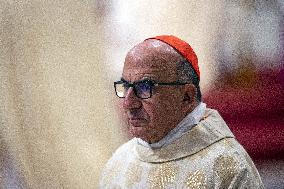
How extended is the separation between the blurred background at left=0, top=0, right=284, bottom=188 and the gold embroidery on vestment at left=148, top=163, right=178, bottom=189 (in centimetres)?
104

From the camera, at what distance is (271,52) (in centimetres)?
325

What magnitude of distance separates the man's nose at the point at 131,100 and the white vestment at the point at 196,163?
21cm

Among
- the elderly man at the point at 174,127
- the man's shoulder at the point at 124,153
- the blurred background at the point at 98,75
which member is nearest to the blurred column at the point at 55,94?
the blurred background at the point at 98,75

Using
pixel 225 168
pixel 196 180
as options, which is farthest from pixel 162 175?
pixel 225 168

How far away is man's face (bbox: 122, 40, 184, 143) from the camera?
1818mm

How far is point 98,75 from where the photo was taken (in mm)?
3137

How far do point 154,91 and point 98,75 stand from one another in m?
1.34

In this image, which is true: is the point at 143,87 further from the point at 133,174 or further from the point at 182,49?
the point at 133,174

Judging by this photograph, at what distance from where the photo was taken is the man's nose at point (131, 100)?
182 cm

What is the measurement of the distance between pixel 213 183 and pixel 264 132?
5.05 feet

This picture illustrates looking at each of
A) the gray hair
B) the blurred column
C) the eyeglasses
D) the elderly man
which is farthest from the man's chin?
the blurred column

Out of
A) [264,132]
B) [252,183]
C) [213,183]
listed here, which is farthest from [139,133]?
[264,132]

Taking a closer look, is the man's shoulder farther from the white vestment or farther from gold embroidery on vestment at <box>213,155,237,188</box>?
gold embroidery on vestment at <box>213,155,237,188</box>

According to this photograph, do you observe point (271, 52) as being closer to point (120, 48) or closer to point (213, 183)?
point (120, 48)
